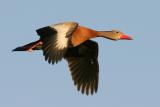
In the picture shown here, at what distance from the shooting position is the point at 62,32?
21.4 meters

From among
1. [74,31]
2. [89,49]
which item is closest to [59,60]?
[74,31]

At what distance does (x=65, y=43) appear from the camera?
2098cm

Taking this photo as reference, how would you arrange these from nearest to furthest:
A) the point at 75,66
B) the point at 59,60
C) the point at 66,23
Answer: the point at 59,60 → the point at 66,23 → the point at 75,66

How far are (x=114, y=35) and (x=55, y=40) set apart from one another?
328cm

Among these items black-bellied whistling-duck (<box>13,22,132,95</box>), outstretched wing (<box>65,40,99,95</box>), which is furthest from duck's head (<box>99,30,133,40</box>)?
outstretched wing (<box>65,40,99,95</box>)

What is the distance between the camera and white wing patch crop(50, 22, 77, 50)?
20.9 m

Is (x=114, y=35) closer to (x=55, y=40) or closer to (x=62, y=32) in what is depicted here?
(x=62, y=32)

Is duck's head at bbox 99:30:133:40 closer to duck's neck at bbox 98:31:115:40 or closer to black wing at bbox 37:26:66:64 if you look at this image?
duck's neck at bbox 98:31:115:40

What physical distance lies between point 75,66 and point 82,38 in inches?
59.5

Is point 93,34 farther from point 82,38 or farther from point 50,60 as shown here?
point 50,60

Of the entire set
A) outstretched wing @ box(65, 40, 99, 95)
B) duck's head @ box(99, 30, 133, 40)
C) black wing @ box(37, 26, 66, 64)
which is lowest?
outstretched wing @ box(65, 40, 99, 95)

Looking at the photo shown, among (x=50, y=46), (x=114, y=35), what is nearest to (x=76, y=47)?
(x=114, y=35)

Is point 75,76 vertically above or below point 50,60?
below

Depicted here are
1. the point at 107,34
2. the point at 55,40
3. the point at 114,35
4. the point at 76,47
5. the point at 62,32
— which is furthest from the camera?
the point at 114,35
